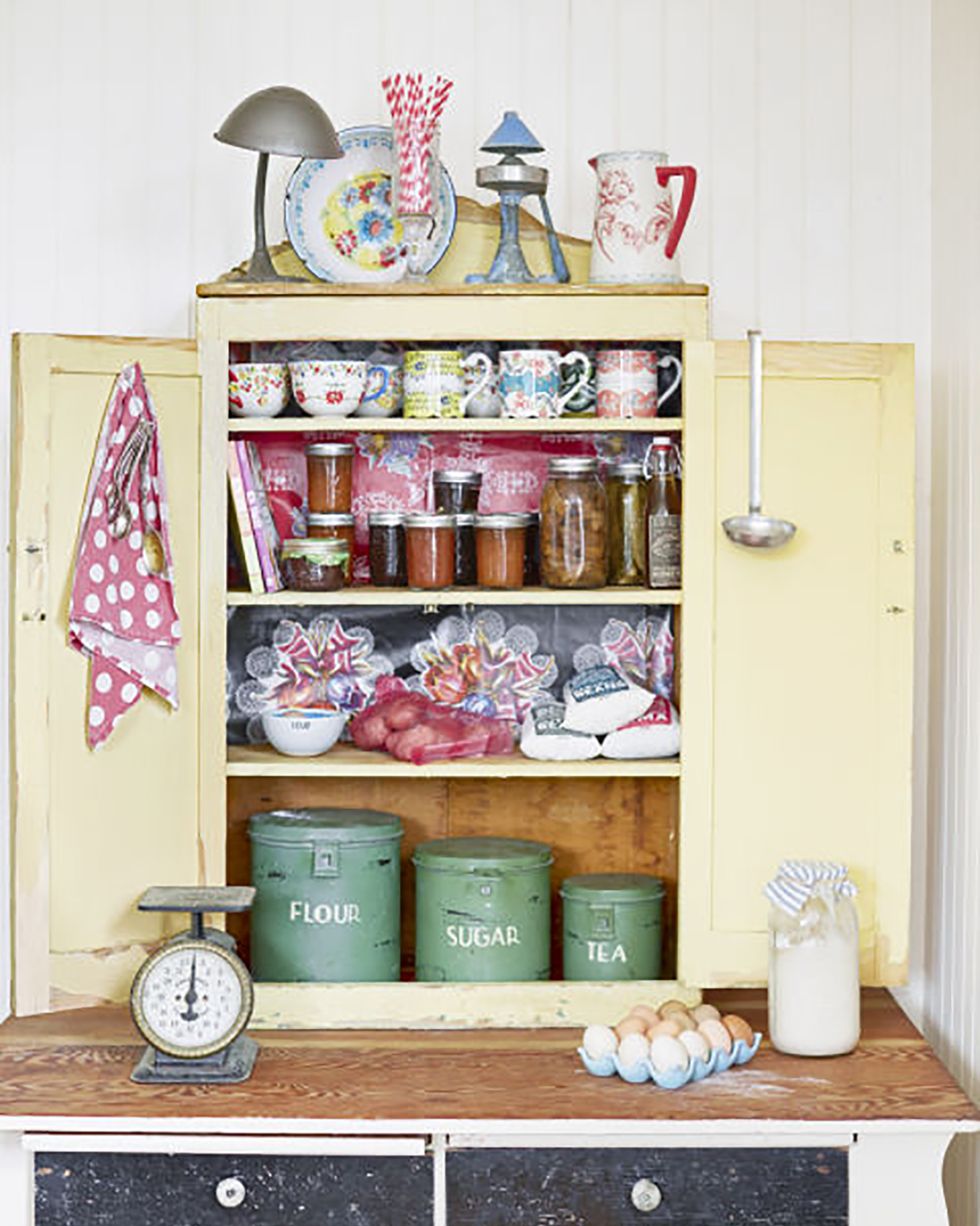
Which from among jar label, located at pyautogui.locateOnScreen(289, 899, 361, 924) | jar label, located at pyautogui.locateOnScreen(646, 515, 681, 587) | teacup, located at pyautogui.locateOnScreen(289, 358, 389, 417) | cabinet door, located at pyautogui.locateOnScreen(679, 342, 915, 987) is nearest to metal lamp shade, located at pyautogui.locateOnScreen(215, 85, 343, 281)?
teacup, located at pyautogui.locateOnScreen(289, 358, 389, 417)

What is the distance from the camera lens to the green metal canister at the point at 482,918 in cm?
297

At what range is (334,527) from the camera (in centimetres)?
307

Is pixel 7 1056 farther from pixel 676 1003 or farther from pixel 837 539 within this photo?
pixel 837 539

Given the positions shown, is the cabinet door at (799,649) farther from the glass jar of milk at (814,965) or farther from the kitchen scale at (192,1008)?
the kitchen scale at (192,1008)

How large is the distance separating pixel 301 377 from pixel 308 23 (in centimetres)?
72

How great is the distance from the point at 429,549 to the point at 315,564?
0.18m

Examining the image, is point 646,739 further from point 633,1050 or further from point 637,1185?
point 637,1185

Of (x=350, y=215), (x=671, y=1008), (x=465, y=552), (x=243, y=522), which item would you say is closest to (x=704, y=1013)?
(x=671, y=1008)

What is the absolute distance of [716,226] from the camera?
3273mm

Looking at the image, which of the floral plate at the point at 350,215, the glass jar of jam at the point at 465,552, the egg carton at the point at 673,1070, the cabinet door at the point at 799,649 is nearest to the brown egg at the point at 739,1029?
the egg carton at the point at 673,1070

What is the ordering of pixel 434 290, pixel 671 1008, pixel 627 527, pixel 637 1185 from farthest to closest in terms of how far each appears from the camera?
pixel 627 527 < pixel 434 290 < pixel 671 1008 < pixel 637 1185

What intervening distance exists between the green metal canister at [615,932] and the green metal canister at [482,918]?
57 millimetres

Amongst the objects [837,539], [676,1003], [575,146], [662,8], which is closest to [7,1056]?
[676,1003]

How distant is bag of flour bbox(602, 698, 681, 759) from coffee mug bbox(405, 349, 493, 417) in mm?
567
